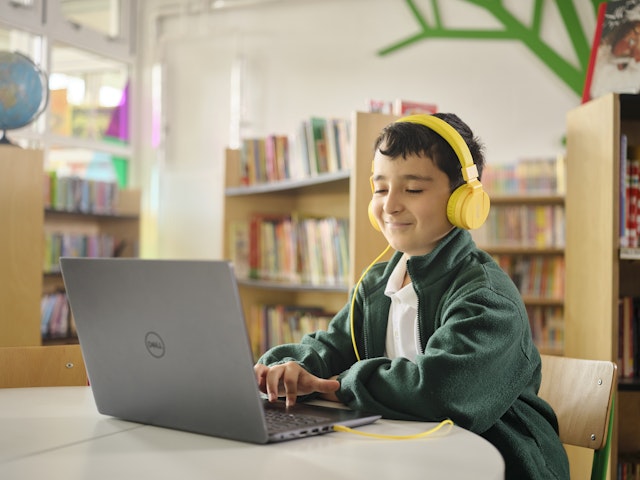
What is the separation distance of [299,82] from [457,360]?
576cm

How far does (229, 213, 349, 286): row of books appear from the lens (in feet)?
12.1

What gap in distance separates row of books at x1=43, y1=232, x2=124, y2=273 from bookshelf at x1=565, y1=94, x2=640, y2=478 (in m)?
3.59

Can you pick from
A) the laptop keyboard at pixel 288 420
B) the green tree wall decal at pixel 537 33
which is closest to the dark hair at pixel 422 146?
the laptop keyboard at pixel 288 420

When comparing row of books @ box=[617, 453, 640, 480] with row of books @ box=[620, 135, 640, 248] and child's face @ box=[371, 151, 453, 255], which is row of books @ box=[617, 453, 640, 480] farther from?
child's face @ box=[371, 151, 453, 255]

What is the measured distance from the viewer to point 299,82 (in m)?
6.80

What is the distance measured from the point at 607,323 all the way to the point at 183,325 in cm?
179

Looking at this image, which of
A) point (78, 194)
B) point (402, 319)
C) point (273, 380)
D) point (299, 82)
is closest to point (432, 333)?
point (402, 319)

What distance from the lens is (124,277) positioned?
1125 mm

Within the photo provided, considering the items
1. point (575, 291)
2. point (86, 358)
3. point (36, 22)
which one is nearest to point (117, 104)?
point (36, 22)

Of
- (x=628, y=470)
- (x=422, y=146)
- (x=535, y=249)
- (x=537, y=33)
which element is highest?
(x=537, y=33)

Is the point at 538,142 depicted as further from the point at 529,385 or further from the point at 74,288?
the point at 74,288

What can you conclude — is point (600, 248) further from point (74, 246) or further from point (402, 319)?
point (74, 246)

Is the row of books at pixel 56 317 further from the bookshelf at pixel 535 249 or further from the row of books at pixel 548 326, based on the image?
the row of books at pixel 548 326

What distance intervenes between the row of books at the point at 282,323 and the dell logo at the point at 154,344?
272 cm
